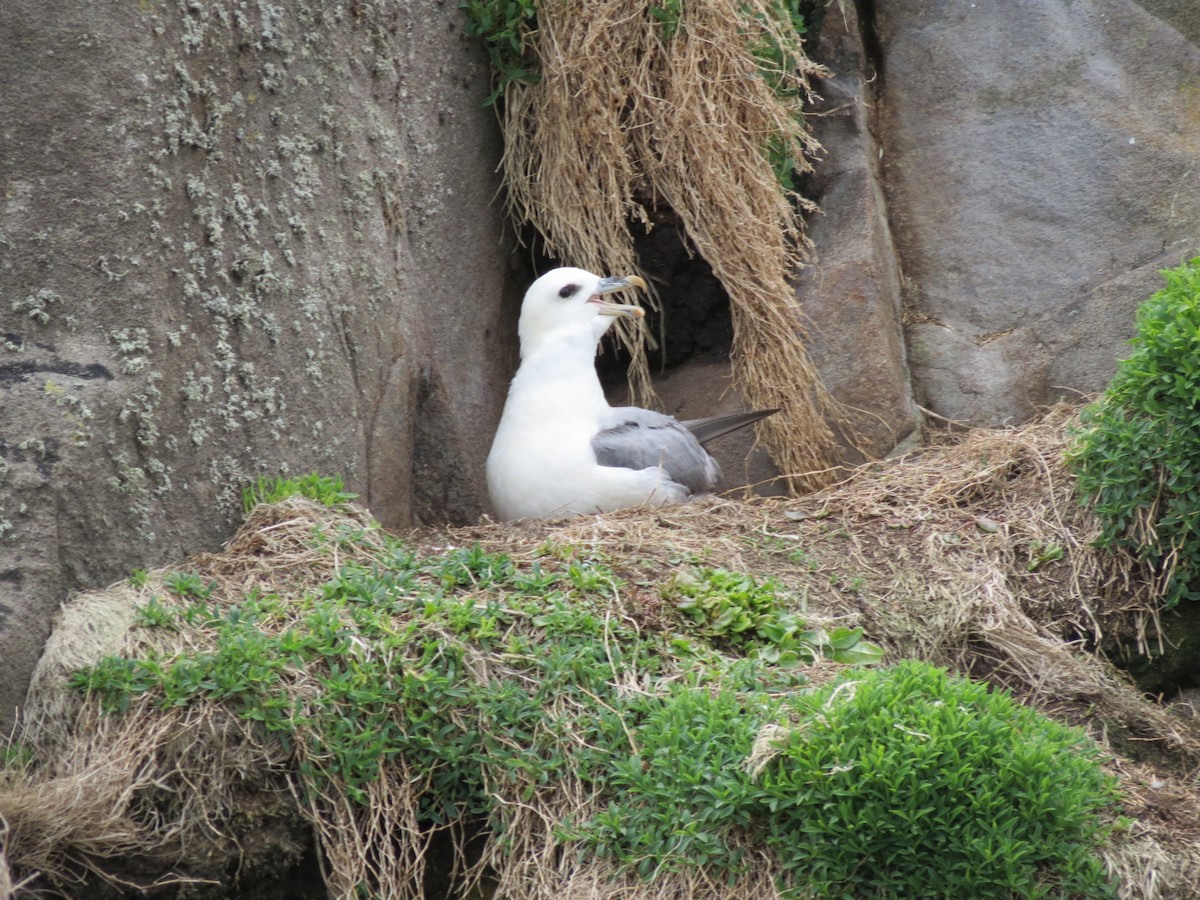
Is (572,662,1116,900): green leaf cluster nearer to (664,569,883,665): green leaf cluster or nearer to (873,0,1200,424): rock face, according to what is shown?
(664,569,883,665): green leaf cluster

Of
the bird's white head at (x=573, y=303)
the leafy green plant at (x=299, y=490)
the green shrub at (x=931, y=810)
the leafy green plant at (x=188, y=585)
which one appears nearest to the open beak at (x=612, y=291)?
the bird's white head at (x=573, y=303)

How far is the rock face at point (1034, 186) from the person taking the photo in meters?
5.55

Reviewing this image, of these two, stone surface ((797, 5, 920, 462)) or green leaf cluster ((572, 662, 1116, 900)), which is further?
stone surface ((797, 5, 920, 462))

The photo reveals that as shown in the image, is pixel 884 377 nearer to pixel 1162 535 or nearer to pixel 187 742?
pixel 1162 535

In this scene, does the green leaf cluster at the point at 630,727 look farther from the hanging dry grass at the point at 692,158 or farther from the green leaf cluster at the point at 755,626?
the hanging dry grass at the point at 692,158

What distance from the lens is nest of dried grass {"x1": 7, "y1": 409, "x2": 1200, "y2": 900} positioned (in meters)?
3.12

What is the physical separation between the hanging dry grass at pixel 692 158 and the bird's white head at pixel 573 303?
204 millimetres

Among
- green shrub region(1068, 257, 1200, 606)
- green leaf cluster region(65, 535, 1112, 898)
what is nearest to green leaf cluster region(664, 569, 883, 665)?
green leaf cluster region(65, 535, 1112, 898)

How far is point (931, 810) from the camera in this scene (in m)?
2.89

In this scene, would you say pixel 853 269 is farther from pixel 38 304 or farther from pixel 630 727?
pixel 38 304

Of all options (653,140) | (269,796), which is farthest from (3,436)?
(653,140)

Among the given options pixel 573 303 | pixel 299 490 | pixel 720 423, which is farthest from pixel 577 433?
pixel 299 490

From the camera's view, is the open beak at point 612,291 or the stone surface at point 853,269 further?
the stone surface at point 853,269

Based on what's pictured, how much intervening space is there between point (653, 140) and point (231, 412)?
229cm
